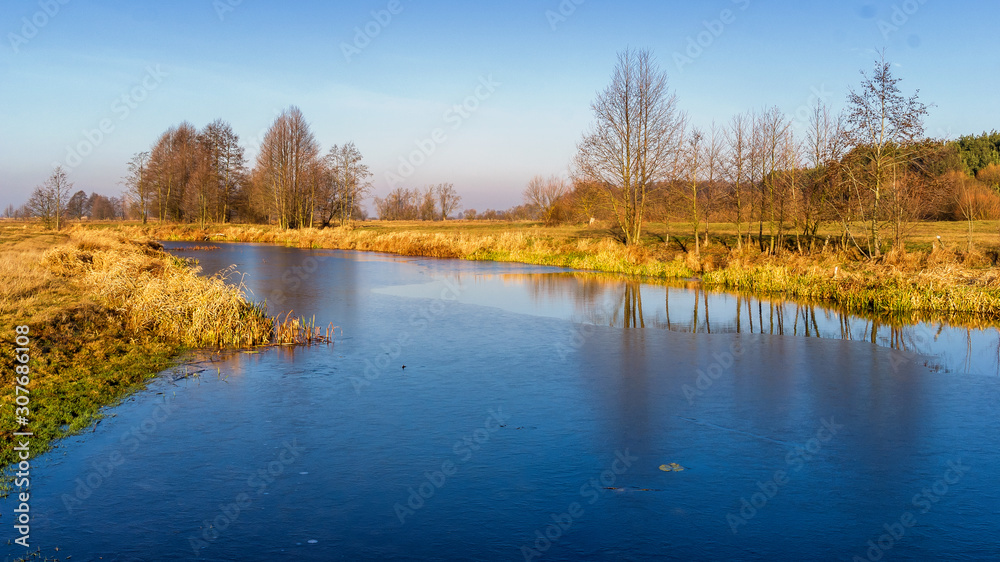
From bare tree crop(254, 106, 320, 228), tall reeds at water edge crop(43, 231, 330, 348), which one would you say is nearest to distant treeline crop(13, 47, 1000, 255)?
bare tree crop(254, 106, 320, 228)

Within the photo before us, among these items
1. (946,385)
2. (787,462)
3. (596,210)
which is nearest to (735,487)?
(787,462)

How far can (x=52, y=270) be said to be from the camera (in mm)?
16750

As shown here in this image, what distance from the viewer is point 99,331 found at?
10445 mm

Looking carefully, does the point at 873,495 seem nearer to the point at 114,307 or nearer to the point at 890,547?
the point at 890,547

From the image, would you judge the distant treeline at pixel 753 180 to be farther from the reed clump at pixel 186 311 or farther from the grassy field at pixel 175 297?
the reed clump at pixel 186 311

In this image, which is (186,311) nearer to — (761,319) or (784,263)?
(761,319)

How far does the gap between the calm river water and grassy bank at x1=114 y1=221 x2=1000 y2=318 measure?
14.2 ft

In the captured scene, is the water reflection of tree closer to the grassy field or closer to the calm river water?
the calm river water

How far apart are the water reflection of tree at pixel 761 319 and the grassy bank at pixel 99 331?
23.8 ft

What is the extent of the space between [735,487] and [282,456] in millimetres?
3956

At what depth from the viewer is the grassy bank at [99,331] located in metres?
7.32

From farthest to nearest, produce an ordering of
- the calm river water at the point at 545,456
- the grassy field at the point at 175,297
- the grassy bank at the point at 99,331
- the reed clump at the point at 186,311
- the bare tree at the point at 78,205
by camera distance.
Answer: the bare tree at the point at 78,205
the reed clump at the point at 186,311
the grassy field at the point at 175,297
the grassy bank at the point at 99,331
the calm river water at the point at 545,456

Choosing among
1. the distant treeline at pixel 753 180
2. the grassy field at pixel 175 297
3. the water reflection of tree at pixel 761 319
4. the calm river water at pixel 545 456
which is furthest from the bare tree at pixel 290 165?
the calm river water at pixel 545 456

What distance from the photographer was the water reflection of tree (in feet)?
41.8
